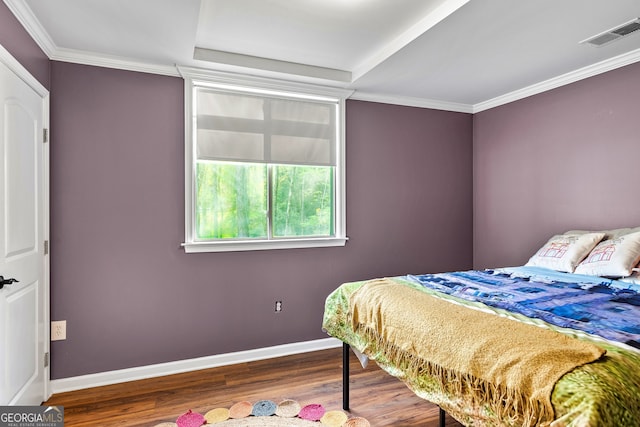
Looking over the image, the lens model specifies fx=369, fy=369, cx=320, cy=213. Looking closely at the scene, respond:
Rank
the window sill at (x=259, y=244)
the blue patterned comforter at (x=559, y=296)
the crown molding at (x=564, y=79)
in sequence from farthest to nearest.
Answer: the window sill at (x=259, y=244)
the crown molding at (x=564, y=79)
the blue patterned comforter at (x=559, y=296)

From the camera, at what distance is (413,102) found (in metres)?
3.85

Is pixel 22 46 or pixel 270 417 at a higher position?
pixel 22 46

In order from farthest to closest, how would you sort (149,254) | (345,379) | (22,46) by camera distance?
(149,254), (345,379), (22,46)

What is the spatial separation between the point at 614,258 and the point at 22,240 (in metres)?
3.72

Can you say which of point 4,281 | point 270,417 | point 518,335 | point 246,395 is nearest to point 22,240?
point 4,281

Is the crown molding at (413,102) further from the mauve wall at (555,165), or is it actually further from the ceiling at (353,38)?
the mauve wall at (555,165)

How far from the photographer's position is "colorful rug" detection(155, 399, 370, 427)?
2.23m

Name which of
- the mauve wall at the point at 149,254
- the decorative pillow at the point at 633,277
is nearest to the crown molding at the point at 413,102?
the mauve wall at the point at 149,254

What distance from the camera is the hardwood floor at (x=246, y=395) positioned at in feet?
7.63

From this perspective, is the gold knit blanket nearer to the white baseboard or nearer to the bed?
the bed

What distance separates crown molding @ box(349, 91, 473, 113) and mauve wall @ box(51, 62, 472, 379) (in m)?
0.08

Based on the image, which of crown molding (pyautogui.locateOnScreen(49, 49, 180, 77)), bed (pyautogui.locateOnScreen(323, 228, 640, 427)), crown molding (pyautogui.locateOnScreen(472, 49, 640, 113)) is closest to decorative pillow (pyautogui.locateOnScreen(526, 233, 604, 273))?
bed (pyautogui.locateOnScreen(323, 228, 640, 427))

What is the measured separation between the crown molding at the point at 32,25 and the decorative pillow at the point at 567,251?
384 cm

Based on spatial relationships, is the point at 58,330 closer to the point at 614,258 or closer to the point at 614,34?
the point at 614,258
